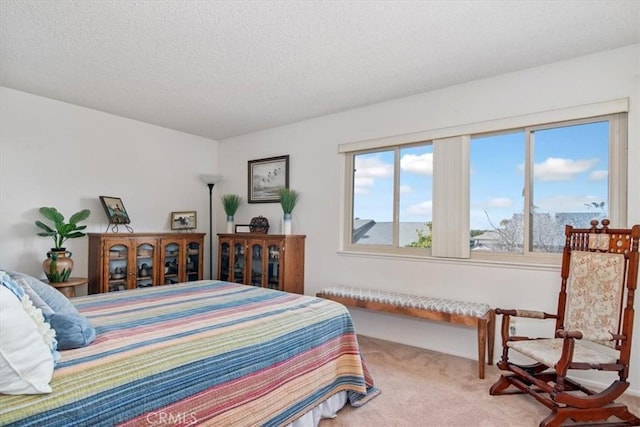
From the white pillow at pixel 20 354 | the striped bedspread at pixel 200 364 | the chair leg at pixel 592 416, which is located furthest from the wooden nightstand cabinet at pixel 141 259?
the chair leg at pixel 592 416

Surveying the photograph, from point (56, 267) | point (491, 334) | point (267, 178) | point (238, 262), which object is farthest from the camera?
point (267, 178)

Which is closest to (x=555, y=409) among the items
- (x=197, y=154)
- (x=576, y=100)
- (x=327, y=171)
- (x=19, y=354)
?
(x=576, y=100)

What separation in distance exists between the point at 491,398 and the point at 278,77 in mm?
2904

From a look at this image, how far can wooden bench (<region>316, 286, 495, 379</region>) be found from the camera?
2.70 metres

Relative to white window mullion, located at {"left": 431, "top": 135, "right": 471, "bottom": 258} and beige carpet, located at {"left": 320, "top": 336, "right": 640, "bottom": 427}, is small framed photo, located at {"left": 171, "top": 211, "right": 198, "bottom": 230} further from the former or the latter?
white window mullion, located at {"left": 431, "top": 135, "right": 471, "bottom": 258}

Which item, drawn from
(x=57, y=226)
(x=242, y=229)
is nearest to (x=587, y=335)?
(x=242, y=229)

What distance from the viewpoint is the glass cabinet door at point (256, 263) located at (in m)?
4.20

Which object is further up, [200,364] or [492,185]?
[492,185]

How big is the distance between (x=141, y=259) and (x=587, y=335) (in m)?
4.03

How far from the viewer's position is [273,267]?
407 centimetres

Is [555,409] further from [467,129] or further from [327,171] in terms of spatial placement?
[327,171]

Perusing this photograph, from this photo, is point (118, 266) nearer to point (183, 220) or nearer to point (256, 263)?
point (183, 220)

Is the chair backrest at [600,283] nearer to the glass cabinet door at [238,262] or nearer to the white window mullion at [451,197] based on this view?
the white window mullion at [451,197]

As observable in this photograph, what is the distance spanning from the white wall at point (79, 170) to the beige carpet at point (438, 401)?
3.26 metres
